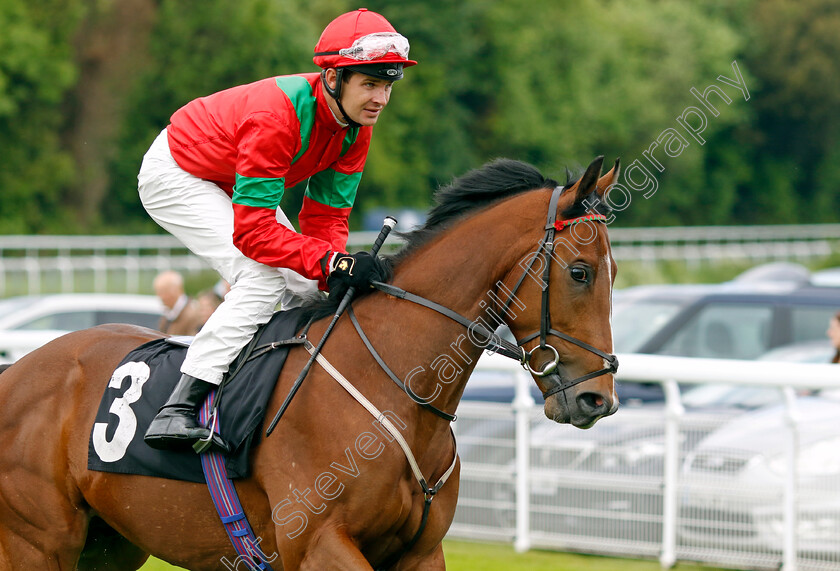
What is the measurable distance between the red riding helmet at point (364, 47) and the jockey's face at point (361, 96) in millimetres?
41

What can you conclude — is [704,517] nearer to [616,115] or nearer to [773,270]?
[773,270]

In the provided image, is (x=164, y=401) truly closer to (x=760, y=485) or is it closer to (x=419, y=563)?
(x=419, y=563)

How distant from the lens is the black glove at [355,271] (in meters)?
3.54

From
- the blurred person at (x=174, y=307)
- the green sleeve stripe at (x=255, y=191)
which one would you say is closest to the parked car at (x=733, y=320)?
the blurred person at (x=174, y=307)

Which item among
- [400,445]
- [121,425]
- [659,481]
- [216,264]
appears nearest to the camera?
[400,445]

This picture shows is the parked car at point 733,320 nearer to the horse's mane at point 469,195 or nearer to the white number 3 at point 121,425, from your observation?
the horse's mane at point 469,195

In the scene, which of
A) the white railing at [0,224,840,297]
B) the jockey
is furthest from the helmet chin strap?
the white railing at [0,224,840,297]

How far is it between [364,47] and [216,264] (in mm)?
993

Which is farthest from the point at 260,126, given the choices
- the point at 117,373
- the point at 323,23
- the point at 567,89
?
the point at 567,89

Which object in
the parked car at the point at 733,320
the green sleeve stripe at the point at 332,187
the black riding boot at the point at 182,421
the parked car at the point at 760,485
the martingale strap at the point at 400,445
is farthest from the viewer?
the parked car at the point at 733,320

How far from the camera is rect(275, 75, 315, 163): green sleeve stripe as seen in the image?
3.62 metres

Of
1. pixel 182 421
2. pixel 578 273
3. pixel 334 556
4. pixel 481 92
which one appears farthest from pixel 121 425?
pixel 481 92

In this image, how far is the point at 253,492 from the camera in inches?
141

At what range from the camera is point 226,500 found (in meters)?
3.59
